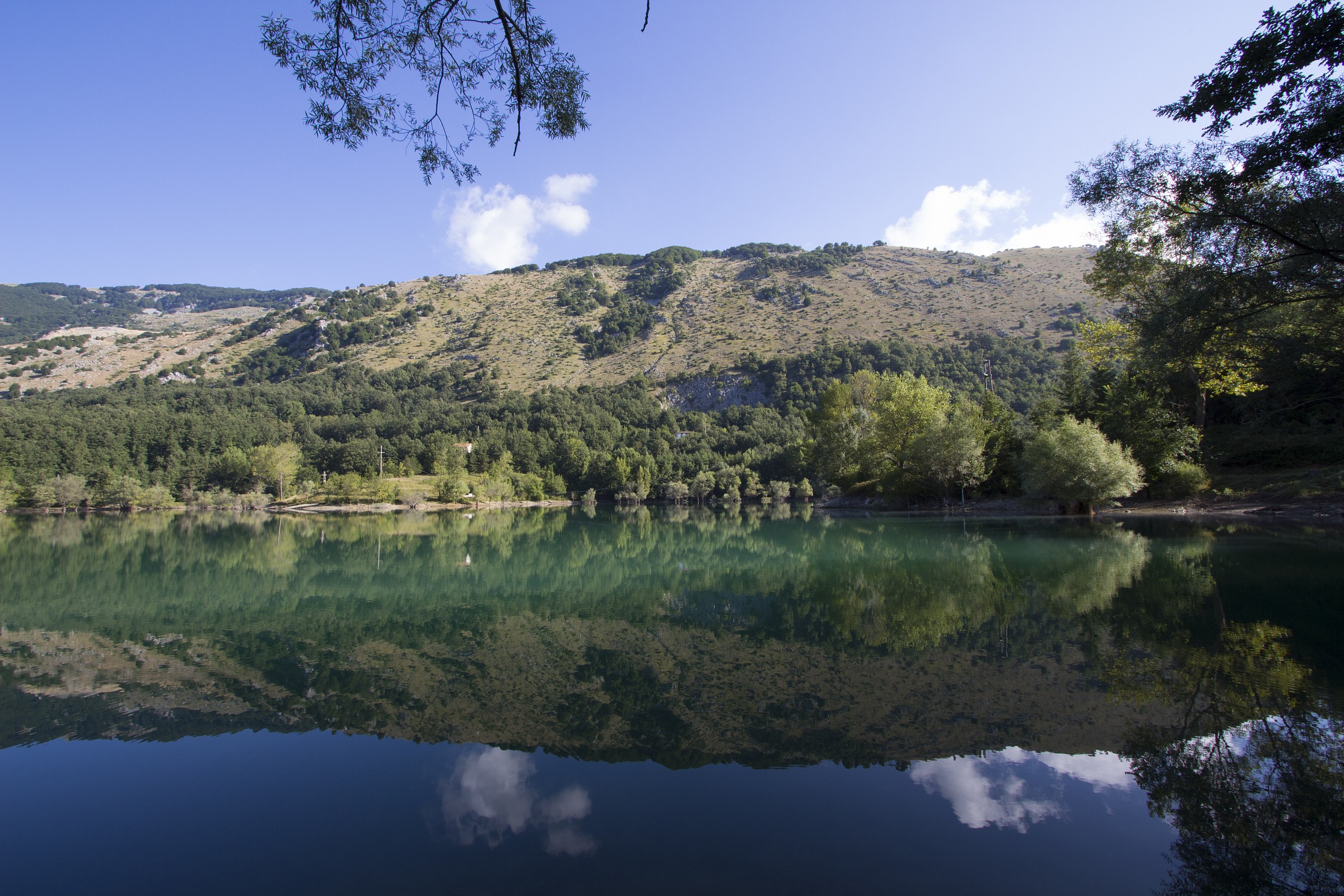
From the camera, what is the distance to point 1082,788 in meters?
5.20

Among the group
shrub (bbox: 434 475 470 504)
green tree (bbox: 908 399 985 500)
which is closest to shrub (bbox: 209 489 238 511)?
shrub (bbox: 434 475 470 504)

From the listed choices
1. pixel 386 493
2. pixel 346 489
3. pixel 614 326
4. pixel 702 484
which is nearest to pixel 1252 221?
pixel 702 484

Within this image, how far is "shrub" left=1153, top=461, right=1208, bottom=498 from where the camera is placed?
32.6m

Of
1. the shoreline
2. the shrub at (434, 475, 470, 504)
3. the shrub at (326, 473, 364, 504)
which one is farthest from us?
the shrub at (434, 475, 470, 504)

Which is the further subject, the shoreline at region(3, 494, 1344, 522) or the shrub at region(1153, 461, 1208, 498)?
the shrub at region(1153, 461, 1208, 498)

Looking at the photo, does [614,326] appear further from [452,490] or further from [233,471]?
[233,471]

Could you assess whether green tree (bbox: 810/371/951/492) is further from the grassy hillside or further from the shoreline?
the grassy hillside

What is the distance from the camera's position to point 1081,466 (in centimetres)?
3234

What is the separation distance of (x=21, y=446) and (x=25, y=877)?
341ft

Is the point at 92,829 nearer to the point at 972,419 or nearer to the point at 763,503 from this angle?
the point at 972,419

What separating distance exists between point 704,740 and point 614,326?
17235 centimetres

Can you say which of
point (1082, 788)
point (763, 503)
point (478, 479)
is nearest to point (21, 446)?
point (478, 479)

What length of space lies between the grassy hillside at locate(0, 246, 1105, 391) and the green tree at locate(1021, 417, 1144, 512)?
98.3 metres

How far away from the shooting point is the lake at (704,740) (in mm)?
4367
